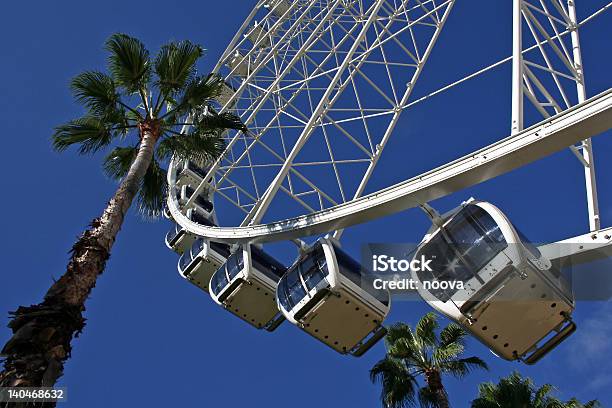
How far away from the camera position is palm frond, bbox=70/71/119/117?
43.6 ft

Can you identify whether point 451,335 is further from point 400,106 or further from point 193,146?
point 193,146

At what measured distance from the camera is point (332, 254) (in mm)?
14297

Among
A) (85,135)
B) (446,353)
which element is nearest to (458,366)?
(446,353)

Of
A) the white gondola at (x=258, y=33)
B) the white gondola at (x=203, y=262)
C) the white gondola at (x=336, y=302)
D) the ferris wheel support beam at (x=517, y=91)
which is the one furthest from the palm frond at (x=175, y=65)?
the white gondola at (x=258, y=33)

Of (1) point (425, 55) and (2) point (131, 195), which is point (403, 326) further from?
(2) point (131, 195)

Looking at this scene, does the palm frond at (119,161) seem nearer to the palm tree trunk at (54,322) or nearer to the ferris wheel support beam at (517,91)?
the palm tree trunk at (54,322)

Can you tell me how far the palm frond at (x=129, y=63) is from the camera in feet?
44.1

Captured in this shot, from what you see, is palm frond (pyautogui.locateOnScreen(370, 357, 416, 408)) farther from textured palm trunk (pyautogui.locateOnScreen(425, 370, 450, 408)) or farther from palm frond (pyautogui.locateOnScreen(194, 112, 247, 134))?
palm frond (pyautogui.locateOnScreen(194, 112, 247, 134))

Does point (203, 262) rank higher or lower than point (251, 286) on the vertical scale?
higher

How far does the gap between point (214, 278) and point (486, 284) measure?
874 cm

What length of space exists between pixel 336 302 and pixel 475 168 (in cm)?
481

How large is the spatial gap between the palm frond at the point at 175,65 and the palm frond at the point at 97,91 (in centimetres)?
90

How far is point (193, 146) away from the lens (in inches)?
553

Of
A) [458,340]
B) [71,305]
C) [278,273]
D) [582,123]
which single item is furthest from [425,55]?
[71,305]
